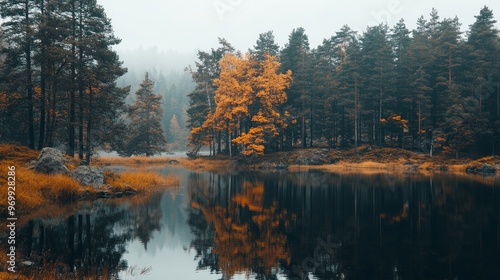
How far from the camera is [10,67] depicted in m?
34.8

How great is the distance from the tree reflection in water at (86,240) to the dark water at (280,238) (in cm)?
5

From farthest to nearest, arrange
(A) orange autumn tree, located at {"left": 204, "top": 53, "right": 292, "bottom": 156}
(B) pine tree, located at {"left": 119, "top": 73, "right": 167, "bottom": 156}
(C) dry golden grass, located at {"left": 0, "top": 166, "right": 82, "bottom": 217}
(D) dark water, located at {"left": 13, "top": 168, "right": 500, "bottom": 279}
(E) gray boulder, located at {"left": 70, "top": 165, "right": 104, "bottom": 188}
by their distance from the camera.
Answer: (B) pine tree, located at {"left": 119, "top": 73, "right": 167, "bottom": 156}, (A) orange autumn tree, located at {"left": 204, "top": 53, "right": 292, "bottom": 156}, (E) gray boulder, located at {"left": 70, "top": 165, "right": 104, "bottom": 188}, (C) dry golden grass, located at {"left": 0, "top": 166, "right": 82, "bottom": 217}, (D) dark water, located at {"left": 13, "top": 168, "right": 500, "bottom": 279}

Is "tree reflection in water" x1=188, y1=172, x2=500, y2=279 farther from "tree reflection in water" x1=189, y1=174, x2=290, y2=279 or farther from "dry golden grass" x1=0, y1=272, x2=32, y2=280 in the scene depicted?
"dry golden grass" x1=0, y1=272, x2=32, y2=280

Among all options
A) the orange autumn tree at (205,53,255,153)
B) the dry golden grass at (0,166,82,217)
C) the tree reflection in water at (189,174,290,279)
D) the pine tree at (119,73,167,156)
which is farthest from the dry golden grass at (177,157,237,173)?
the dry golden grass at (0,166,82,217)

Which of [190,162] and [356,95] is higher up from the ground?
[356,95]

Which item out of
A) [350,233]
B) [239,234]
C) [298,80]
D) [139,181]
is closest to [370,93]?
[298,80]

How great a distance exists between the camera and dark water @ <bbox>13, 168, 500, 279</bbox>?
42.6 ft

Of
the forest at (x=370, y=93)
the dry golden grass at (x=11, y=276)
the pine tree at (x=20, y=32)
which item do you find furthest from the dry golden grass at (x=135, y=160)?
the dry golden grass at (x=11, y=276)

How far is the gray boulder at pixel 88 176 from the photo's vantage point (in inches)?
1128

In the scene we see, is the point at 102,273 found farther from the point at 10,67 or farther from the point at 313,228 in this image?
the point at 10,67

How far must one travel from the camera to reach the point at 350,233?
59.5 feet

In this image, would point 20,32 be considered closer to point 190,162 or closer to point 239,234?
point 239,234

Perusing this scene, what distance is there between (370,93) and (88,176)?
51.1 meters

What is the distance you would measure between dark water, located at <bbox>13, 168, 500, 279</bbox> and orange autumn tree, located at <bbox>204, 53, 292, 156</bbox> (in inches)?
1403
